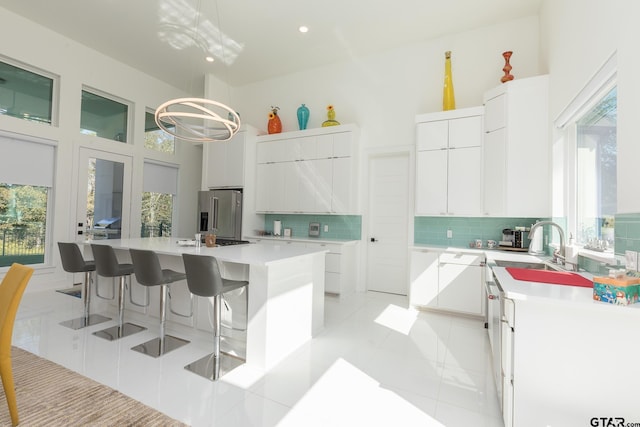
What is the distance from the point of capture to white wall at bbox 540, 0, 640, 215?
175 centimetres

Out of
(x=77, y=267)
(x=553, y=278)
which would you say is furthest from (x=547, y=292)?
(x=77, y=267)

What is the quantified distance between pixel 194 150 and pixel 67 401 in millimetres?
5877

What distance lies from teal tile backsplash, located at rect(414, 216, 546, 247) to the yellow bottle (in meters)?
1.62

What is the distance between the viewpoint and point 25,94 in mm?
4535

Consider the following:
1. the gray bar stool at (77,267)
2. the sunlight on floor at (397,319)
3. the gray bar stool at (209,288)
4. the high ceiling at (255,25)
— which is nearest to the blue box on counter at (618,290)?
the sunlight on floor at (397,319)

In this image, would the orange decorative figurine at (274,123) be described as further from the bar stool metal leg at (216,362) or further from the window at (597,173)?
the window at (597,173)

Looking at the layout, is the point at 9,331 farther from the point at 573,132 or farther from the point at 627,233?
the point at 573,132

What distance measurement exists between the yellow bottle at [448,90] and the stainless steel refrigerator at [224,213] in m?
3.67

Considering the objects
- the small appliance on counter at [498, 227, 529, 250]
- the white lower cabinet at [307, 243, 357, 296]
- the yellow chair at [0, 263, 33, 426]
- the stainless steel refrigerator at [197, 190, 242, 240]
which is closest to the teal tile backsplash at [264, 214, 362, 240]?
the white lower cabinet at [307, 243, 357, 296]

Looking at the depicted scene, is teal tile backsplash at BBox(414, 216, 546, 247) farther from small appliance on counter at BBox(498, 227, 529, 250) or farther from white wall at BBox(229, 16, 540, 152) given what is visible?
white wall at BBox(229, 16, 540, 152)

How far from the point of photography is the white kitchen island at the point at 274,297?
8.11 feet

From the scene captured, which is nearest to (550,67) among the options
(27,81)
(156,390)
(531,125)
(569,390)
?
(531,125)

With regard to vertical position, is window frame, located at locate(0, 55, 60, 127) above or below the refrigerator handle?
above

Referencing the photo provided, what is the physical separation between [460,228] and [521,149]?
52.6 inches
